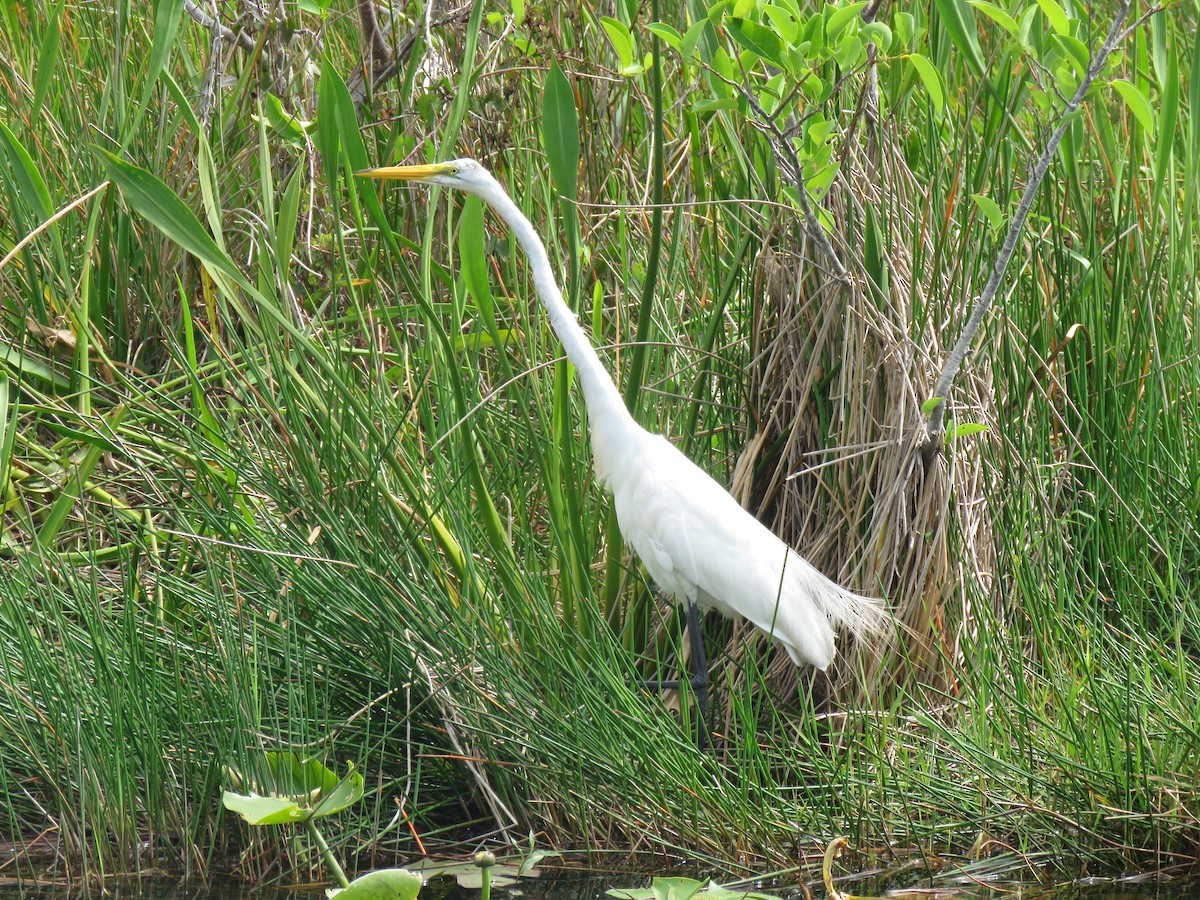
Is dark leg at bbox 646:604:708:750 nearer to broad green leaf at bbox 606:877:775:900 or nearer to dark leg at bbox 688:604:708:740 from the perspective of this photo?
dark leg at bbox 688:604:708:740

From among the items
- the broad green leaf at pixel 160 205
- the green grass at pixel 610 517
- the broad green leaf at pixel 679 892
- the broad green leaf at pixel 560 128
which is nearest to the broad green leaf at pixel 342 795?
the green grass at pixel 610 517

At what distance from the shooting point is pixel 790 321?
2537 mm

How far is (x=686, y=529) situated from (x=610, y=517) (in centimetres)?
25

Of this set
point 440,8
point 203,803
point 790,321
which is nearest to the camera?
point 203,803

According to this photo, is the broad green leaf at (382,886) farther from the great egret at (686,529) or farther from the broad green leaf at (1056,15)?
the broad green leaf at (1056,15)

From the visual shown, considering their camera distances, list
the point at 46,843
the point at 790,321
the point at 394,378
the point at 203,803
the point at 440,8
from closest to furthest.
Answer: the point at 203,803
the point at 46,843
the point at 790,321
the point at 394,378
the point at 440,8

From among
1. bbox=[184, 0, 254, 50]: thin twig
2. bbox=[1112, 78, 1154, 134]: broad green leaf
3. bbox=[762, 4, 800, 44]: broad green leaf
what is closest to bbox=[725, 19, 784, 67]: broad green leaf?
bbox=[762, 4, 800, 44]: broad green leaf

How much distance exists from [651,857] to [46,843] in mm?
1036

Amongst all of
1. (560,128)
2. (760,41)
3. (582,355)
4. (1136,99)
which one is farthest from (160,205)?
(1136,99)

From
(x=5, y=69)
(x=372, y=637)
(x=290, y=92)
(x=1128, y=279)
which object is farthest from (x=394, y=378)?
(x=1128, y=279)

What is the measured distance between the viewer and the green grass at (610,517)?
2.02 m

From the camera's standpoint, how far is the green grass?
79.7 inches

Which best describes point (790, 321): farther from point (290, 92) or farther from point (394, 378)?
point (290, 92)

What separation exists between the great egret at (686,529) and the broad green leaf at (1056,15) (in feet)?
3.18
